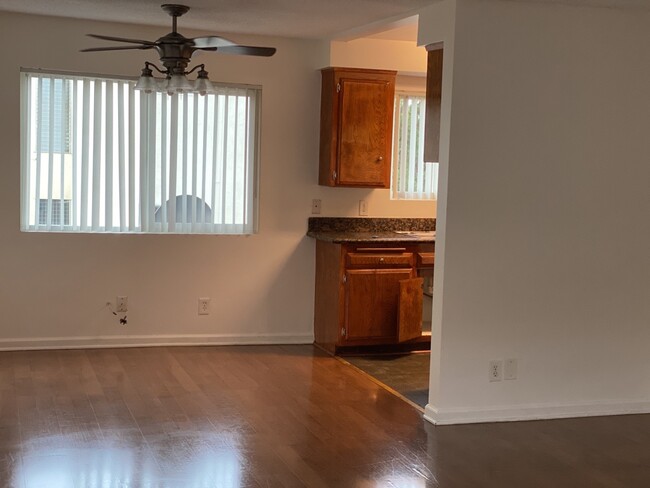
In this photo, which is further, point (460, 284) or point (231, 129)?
point (231, 129)

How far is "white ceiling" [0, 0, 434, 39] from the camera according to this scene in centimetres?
498

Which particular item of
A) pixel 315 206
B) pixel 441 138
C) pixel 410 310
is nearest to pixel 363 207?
pixel 315 206

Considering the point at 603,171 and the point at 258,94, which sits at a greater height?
the point at 258,94

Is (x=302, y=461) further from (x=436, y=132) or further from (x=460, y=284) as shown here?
(x=436, y=132)

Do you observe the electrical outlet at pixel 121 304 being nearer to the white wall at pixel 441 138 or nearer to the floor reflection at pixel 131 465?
the floor reflection at pixel 131 465

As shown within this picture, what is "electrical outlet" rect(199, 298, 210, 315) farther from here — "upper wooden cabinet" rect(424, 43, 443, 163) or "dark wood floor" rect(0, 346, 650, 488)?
"upper wooden cabinet" rect(424, 43, 443, 163)

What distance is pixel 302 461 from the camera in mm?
3996

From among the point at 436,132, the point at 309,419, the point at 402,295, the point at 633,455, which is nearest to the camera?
the point at 633,455

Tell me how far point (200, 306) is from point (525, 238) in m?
2.68

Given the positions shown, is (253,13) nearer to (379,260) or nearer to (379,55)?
(379,55)

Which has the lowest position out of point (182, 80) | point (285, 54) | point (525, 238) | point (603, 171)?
point (525, 238)

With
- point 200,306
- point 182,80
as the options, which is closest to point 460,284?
point 182,80

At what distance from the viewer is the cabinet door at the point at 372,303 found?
20.4 feet

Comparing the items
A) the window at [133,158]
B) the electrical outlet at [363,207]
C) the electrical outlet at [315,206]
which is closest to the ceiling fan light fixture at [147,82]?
the window at [133,158]
